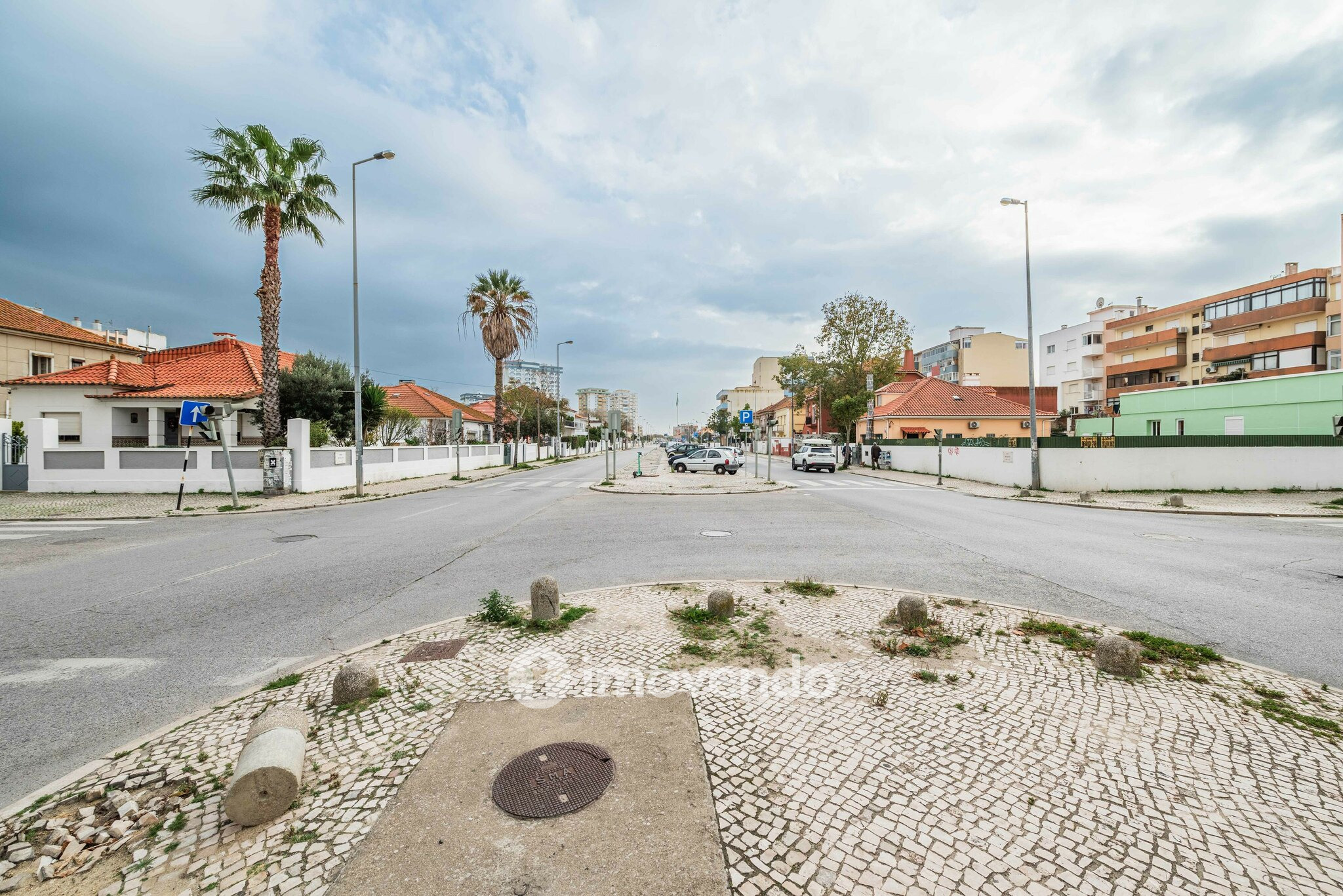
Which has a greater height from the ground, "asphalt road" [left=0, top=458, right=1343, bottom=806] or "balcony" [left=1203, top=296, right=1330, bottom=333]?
"balcony" [left=1203, top=296, right=1330, bottom=333]

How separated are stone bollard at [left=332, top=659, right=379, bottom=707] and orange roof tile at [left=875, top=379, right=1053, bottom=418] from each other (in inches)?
1700

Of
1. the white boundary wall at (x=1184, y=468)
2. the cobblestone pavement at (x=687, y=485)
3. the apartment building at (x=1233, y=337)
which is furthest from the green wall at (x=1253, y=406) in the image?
the cobblestone pavement at (x=687, y=485)

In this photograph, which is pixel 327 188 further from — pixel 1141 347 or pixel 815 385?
pixel 1141 347

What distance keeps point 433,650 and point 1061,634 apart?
585 centimetres

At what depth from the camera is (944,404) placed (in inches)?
1715

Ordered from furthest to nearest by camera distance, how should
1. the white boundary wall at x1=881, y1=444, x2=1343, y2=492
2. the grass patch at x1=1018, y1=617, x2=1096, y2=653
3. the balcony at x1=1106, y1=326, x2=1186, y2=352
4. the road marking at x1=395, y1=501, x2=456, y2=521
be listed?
1. the balcony at x1=1106, y1=326, x2=1186, y2=352
2. the white boundary wall at x1=881, y1=444, x2=1343, y2=492
3. the road marking at x1=395, y1=501, x2=456, y2=521
4. the grass patch at x1=1018, y1=617, x2=1096, y2=653

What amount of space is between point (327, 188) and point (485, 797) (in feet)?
81.8

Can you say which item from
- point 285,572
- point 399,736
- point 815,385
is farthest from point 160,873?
point 815,385

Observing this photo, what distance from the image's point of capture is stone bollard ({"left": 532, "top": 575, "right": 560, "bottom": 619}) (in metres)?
Result: 5.70

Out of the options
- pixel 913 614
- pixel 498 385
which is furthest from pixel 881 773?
pixel 498 385

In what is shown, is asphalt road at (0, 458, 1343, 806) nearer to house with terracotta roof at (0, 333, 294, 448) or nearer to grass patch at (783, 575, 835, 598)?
grass patch at (783, 575, 835, 598)

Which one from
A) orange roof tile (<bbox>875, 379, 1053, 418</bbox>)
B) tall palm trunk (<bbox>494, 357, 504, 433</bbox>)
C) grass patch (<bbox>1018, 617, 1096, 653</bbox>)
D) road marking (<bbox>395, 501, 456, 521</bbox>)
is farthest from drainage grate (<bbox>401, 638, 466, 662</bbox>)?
orange roof tile (<bbox>875, 379, 1053, 418</bbox>)

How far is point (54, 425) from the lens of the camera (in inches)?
768

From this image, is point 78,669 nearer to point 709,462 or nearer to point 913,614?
point 913,614
